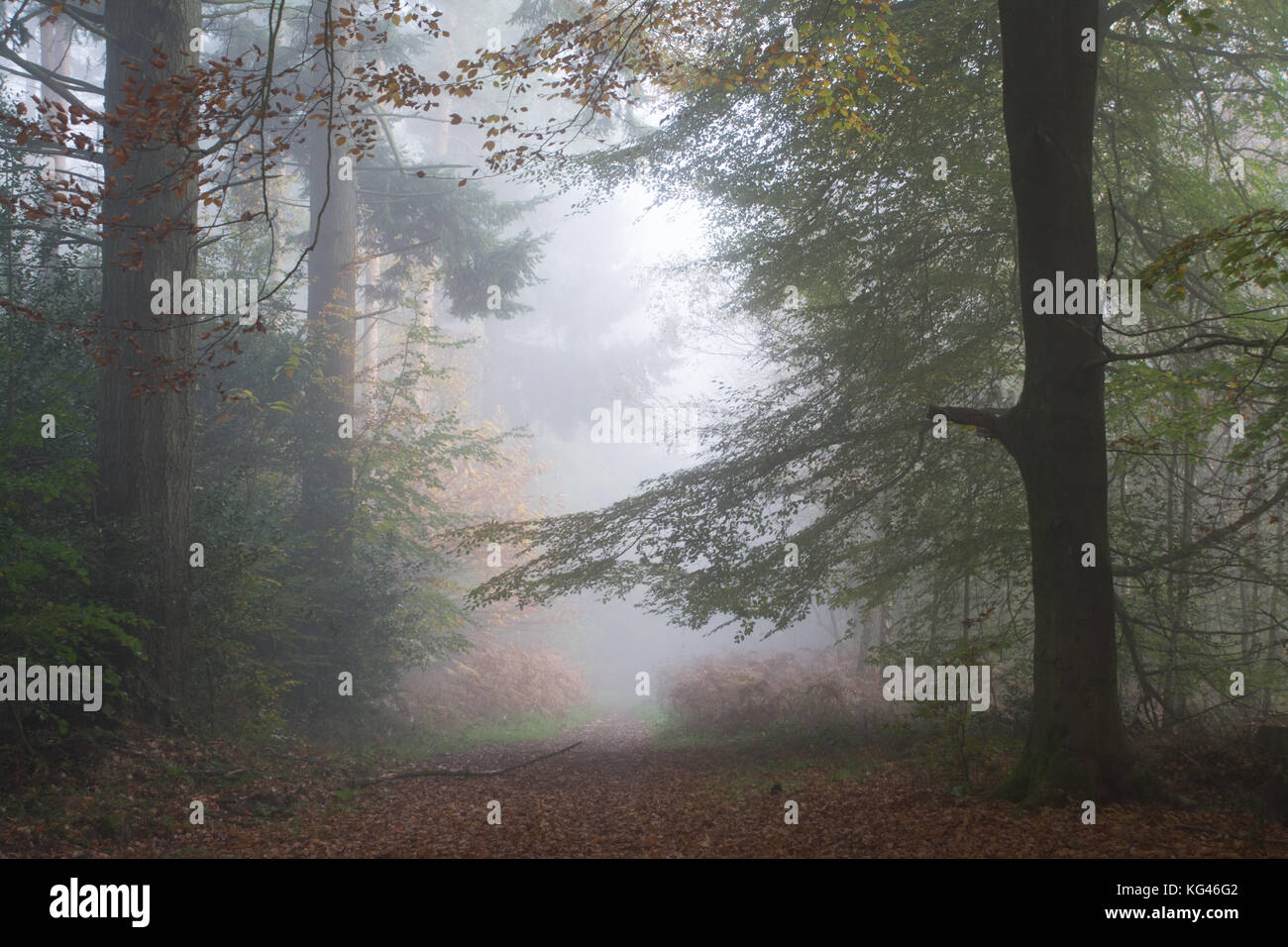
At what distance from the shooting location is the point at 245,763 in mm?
8125

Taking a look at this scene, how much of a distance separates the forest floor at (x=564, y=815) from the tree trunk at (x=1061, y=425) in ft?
1.72

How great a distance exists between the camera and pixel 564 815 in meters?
7.13

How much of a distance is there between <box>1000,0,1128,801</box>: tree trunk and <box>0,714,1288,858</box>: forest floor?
0.52m

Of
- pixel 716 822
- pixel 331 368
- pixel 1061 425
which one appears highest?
pixel 331 368

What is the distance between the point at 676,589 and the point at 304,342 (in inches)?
339

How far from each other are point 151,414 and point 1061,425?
8.50m

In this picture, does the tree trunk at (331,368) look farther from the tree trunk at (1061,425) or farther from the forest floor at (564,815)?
the tree trunk at (1061,425)

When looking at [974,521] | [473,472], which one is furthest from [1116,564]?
[473,472]

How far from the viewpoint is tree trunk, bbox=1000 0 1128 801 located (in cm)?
598

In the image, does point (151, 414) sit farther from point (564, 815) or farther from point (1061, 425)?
point (1061, 425)

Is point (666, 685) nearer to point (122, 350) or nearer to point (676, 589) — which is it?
point (676, 589)

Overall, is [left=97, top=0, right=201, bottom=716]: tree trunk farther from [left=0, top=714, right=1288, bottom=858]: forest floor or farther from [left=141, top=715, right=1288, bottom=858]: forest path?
[left=141, top=715, right=1288, bottom=858]: forest path

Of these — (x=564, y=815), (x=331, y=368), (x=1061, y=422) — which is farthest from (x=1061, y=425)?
(x=331, y=368)

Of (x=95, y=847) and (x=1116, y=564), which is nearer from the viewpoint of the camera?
(x=95, y=847)
